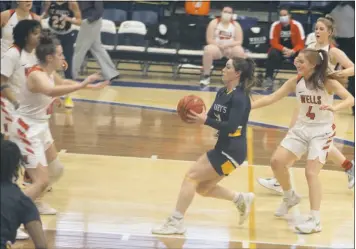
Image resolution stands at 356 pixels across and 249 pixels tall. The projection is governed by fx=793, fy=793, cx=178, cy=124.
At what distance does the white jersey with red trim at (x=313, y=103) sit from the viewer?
6.29 m

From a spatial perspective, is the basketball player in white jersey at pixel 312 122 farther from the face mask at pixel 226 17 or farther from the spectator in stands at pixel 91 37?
the face mask at pixel 226 17

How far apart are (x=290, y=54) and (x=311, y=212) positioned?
692 cm

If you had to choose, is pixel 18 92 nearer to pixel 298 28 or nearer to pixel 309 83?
pixel 309 83

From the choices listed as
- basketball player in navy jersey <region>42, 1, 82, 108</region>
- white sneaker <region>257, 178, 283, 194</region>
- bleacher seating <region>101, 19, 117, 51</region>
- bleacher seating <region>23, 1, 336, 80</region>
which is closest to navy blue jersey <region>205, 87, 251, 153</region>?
white sneaker <region>257, 178, 283, 194</region>

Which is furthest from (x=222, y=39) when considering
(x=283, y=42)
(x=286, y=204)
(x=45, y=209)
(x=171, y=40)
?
(x=45, y=209)

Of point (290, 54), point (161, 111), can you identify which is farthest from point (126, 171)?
point (290, 54)

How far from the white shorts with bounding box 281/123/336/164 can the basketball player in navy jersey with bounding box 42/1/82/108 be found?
19.4 ft

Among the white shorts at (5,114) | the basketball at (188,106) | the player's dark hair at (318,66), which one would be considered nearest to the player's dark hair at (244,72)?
the basketball at (188,106)

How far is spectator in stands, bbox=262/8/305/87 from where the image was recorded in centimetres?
1281

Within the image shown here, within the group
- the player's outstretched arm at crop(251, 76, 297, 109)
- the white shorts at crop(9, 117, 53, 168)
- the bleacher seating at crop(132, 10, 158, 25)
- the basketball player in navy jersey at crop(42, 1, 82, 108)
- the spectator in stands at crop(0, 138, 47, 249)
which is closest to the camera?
the spectator in stands at crop(0, 138, 47, 249)

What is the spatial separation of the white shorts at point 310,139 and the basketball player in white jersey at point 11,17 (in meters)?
3.80

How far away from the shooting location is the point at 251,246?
18.9ft

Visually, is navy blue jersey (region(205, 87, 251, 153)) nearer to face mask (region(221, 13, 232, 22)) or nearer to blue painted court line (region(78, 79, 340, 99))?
blue painted court line (region(78, 79, 340, 99))

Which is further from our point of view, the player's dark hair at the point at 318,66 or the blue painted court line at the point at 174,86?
the blue painted court line at the point at 174,86
